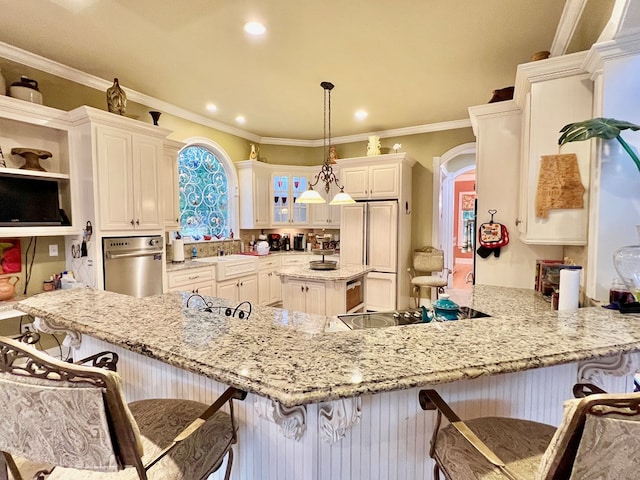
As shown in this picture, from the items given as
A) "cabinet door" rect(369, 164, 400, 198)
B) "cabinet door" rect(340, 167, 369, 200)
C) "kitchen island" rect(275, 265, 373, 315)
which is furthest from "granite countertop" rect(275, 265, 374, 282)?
"cabinet door" rect(340, 167, 369, 200)

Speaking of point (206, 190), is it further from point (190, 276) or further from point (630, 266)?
point (630, 266)

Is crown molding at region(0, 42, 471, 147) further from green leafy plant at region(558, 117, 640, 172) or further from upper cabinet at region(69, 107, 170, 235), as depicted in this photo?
green leafy plant at region(558, 117, 640, 172)

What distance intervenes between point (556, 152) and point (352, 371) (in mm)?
2083

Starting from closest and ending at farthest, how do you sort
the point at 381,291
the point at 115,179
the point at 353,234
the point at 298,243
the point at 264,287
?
1. the point at 115,179
2. the point at 381,291
3. the point at 353,234
4. the point at 264,287
5. the point at 298,243

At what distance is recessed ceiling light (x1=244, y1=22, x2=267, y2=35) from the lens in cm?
249

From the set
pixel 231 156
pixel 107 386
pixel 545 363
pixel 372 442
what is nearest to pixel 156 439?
pixel 107 386

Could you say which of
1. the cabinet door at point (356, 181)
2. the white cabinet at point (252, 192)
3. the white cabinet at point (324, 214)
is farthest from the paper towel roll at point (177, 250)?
the cabinet door at point (356, 181)

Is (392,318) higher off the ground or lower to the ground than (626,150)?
lower

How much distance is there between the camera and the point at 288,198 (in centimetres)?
582

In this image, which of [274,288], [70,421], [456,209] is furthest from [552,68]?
[456,209]

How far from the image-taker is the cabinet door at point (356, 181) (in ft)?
16.2

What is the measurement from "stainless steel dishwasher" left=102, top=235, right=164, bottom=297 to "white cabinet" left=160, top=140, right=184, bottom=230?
0.36m

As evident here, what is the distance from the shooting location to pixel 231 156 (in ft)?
17.4

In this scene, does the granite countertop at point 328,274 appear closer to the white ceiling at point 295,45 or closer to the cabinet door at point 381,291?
the cabinet door at point 381,291
